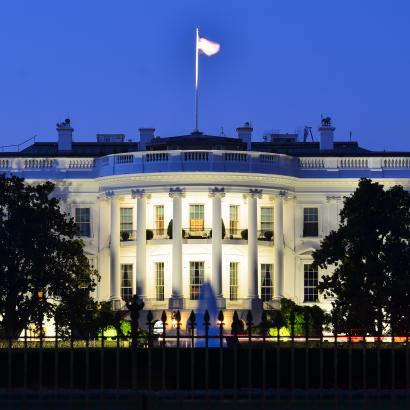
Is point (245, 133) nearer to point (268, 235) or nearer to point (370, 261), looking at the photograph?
point (268, 235)

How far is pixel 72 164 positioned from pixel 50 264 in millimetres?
27359

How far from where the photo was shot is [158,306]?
331 ft

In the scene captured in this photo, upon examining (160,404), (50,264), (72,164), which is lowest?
(160,404)

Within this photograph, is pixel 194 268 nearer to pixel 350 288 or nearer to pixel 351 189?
pixel 351 189

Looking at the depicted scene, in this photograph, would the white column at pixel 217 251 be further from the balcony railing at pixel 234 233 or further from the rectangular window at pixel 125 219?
the rectangular window at pixel 125 219

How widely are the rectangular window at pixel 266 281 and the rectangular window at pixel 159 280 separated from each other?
5.38 metres

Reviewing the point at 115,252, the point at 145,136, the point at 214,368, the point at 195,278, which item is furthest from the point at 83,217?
the point at 214,368

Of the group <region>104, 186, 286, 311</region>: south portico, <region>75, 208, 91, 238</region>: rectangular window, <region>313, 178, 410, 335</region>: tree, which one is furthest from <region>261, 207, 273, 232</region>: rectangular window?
<region>313, 178, 410, 335</region>: tree

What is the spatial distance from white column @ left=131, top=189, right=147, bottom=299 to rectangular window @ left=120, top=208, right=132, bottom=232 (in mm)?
2534

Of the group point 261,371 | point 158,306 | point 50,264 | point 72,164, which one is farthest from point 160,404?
point 72,164

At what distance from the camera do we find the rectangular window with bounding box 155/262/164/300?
102188 mm

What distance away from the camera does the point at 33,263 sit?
79875 mm

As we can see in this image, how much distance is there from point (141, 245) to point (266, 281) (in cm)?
708

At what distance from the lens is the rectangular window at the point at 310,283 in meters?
104
